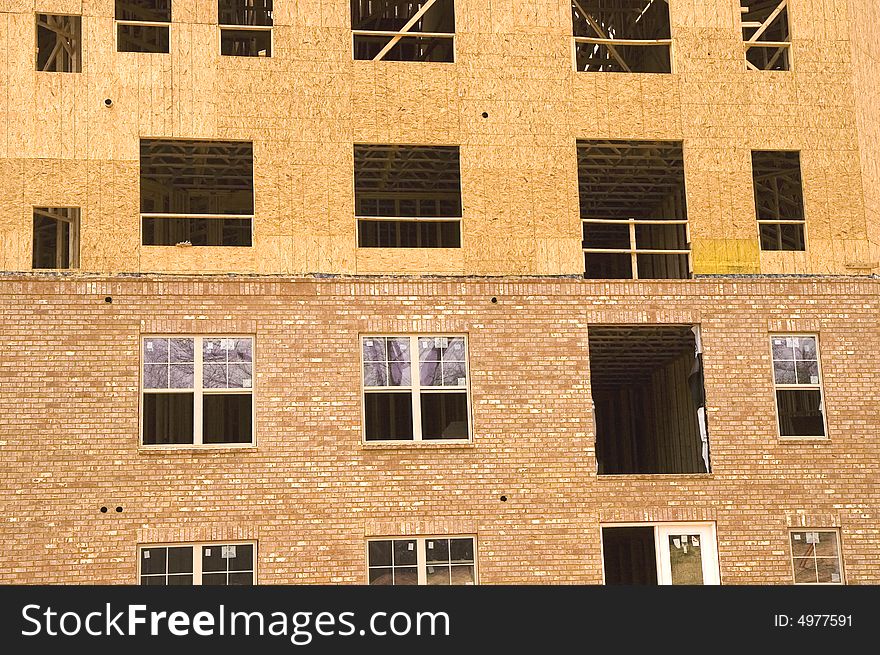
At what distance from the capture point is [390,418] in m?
22.9

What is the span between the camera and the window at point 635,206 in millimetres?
24891

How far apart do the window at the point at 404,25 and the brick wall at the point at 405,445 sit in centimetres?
738

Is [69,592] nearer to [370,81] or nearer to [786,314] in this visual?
[370,81]

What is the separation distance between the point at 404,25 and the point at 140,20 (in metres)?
5.68

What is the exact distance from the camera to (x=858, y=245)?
2464 centimetres

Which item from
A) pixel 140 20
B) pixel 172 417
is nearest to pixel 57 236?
pixel 172 417

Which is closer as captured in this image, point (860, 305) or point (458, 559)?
point (458, 559)

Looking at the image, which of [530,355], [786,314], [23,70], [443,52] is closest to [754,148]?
[786,314]

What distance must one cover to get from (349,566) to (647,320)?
6.79 metres

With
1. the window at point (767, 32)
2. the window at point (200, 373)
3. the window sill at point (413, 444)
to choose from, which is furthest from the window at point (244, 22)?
the window sill at point (413, 444)

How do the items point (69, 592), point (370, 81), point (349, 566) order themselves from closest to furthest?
point (69, 592) → point (349, 566) → point (370, 81)

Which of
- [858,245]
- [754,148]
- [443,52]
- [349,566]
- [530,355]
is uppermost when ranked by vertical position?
[443,52]

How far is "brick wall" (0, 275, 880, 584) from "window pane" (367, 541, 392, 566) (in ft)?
1.06

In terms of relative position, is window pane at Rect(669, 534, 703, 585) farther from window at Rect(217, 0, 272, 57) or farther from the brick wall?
window at Rect(217, 0, 272, 57)
